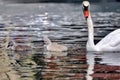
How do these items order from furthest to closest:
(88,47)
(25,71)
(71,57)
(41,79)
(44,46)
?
1. (44,46)
2. (88,47)
3. (71,57)
4. (25,71)
5. (41,79)

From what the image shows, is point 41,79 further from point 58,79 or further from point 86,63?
point 86,63

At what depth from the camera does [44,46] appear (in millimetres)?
19531

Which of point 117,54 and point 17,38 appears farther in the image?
point 17,38

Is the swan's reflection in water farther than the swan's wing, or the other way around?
the swan's wing

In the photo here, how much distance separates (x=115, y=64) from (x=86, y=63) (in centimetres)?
84

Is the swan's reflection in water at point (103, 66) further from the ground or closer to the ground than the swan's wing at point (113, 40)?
closer to the ground

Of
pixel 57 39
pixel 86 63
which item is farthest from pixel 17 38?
pixel 86 63

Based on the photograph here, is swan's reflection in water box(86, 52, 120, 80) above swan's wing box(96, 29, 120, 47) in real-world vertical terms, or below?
below

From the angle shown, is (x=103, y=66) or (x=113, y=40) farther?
(x=113, y=40)

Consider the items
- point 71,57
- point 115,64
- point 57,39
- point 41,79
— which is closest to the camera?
point 41,79

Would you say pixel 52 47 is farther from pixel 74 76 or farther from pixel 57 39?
pixel 74 76

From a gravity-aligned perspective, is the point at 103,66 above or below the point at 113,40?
below

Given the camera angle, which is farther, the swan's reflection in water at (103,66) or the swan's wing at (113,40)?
the swan's wing at (113,40)

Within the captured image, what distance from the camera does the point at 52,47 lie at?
18.4m
